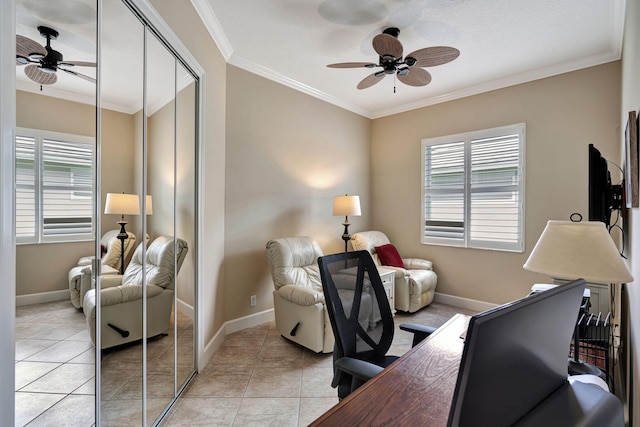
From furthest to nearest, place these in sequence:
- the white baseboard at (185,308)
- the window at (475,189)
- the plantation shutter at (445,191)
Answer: the plantation shutter at (445,191)
the window at (475,189)
the white baseboard at (185,308)

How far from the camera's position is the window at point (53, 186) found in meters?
0.98

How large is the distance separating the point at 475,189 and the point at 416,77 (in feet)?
5.91

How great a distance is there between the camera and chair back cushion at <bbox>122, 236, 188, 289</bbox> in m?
1.62

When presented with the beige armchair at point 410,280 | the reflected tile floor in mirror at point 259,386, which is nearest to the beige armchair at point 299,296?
the reflected tile floor in mirror at point 259,386

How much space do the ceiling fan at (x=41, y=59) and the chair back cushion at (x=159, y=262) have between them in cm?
90

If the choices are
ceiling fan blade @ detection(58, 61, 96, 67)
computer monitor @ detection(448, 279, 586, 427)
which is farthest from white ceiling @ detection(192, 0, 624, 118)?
computer monitor @ detection(448, 279, 586, 427)

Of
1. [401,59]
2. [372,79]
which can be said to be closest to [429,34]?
[401,59]

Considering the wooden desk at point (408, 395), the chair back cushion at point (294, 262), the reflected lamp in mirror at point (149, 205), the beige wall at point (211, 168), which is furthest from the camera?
the chair back cushion at point (294, 262)

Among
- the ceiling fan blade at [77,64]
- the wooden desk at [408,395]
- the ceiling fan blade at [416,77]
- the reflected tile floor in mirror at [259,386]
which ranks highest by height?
the ceiling fan blade at [416,77]

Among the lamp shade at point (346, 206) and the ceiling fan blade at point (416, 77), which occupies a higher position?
the ceiling fan blade at point (416, 77)

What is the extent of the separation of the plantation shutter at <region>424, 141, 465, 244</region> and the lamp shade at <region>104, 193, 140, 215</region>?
3775 millimetres

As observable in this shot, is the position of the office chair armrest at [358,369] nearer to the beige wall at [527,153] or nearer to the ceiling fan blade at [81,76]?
the ceiling fan blade at [81,76]

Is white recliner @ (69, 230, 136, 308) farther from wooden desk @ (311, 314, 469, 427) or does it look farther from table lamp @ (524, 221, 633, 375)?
table lamp @ (524, 221, 633, 375)

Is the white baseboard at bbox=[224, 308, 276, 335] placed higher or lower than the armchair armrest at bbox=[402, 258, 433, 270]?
lower
